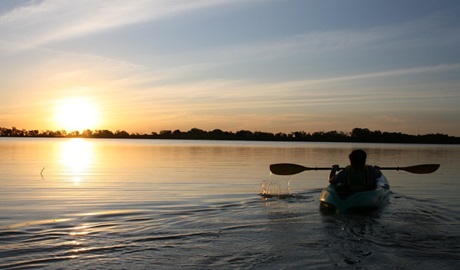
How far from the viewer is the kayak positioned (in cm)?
1129

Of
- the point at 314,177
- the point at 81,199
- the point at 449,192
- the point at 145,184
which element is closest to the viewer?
the point at 81,199

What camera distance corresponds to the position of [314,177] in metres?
23.1

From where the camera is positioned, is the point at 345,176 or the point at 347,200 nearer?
the point at 347,200

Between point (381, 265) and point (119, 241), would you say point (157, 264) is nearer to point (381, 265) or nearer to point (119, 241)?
point (119, 241)

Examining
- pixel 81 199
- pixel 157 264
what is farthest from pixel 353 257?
pixel 81 199

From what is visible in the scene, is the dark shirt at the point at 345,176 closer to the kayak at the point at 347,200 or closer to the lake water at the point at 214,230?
the kayak at the point at 347,200

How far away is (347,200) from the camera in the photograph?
1134 centimetres

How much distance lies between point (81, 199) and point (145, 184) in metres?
4.47

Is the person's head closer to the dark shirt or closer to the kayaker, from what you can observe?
the kayaker

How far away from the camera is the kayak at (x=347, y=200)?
37.0 feet

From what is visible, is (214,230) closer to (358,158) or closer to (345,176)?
(345,176)

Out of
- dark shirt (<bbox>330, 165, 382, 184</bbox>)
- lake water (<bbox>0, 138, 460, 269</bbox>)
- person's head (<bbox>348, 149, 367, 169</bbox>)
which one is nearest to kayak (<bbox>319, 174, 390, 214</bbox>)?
dark shirt (<bbox>330, 165, 382, 184</bbox>)

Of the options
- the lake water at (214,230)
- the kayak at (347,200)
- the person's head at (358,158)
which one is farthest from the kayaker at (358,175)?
Answer: the lake water at (214,230)

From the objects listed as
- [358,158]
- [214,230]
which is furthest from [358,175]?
[214,230]
